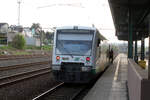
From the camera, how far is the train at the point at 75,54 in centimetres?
1079

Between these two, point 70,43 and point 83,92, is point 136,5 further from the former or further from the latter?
point 83,92

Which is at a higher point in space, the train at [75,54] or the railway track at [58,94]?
the train at [75,54]

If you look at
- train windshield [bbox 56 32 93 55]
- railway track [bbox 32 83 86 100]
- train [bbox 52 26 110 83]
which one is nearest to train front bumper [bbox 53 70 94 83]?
train [bbox 52 26 110 83]

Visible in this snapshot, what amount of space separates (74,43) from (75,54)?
1.86 ft

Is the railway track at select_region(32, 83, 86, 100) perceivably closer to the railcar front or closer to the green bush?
the railcar front

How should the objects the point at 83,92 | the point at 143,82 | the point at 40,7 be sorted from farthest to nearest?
the point at 40,7, the point at 83,92, the point at 143,82

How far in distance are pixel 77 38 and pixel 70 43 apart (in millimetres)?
393

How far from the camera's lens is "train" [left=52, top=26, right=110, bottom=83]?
1079cm

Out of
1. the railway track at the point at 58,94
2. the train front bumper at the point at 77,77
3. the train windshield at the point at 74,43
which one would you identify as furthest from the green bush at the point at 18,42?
the train front bumper at the point at 77,77

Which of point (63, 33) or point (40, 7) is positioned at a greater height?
point (40, 7)

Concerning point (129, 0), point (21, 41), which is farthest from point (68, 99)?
point (21, 41)

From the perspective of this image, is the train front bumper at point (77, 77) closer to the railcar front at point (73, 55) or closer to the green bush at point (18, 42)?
the railcar front at point (73, 55)

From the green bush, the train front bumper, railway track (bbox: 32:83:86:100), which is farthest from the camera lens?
the green bush

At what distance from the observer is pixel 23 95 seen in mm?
9250
